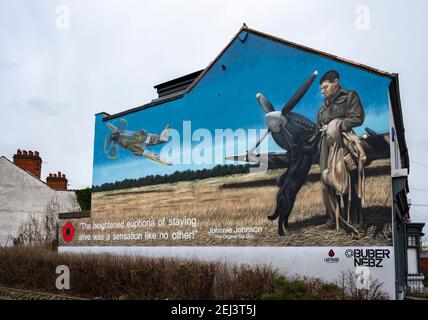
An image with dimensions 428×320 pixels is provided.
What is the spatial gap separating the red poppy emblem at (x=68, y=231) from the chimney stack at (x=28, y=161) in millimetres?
9097

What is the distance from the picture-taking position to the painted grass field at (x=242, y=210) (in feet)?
46.7

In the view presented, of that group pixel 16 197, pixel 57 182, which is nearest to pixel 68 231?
pixel 16 197

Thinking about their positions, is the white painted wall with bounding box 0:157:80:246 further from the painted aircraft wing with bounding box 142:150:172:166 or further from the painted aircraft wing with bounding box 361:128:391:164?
the painted aircraft wing with bounding box 361:128:391:164

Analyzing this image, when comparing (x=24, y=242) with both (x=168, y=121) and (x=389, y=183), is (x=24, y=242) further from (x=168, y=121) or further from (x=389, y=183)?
(x=389, y=183)

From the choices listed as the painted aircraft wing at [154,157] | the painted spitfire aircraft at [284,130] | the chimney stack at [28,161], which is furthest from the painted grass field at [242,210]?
the chimney stack at [28,161]

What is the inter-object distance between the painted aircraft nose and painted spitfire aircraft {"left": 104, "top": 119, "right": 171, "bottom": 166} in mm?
4915

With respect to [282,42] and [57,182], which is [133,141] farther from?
[57,182]

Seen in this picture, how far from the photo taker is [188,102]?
63.3 feet

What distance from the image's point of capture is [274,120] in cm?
1659

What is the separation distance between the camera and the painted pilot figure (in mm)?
14562
